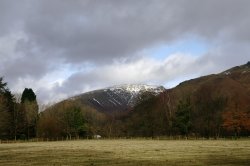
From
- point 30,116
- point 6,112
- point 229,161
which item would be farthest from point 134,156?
point 30,116

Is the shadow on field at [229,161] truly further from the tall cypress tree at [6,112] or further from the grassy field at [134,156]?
the tall cypress tree at [6,112]

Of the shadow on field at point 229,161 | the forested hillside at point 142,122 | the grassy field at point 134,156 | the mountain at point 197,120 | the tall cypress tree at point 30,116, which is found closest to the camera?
the shadow on field at point 229,161

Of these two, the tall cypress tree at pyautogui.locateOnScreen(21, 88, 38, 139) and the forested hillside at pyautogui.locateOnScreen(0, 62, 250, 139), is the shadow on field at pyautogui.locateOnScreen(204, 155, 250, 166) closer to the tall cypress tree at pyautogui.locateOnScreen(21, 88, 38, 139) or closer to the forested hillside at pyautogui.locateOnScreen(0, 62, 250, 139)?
the forested hillside at pyautogui.locateOnScreen(0, 62, 250, 139)

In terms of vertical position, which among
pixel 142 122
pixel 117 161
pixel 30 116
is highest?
pixel 30 116

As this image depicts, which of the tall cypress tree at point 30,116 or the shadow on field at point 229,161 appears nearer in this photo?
the shadow on field at point 229,161

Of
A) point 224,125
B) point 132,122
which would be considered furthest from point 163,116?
point 224,125

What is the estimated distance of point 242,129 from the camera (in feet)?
372

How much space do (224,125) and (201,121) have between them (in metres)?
22.8

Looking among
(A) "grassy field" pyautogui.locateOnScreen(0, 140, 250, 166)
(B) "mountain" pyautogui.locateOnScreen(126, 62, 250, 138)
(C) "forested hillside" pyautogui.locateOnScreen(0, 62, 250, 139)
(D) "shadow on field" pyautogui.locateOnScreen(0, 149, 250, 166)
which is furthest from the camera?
(C) "forested hillside" pyautogui.locateOnScreen(0, 62, 250, 139)

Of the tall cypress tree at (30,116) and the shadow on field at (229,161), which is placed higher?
the tall cypress tree at (30,116)

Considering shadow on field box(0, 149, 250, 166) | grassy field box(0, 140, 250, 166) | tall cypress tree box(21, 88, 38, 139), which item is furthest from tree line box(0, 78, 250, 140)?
shadow on field box(0, 149, 250, 166)

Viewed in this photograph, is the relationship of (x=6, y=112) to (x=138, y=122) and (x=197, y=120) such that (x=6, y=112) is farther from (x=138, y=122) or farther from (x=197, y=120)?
(x=197, y=120)

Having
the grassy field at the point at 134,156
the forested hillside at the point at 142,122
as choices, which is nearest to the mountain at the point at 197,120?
the forested hillside at the point at 142,122

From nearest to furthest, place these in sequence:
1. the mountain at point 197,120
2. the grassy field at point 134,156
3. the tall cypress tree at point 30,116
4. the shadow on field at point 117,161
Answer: the shadow on field at point 117,161, the grassy field at point 134,156, the mountain at point 197,120, the tall cypress tree at point 30,116
